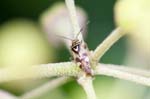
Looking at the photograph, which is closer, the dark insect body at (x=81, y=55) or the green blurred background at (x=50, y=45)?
the dark insect body at (x=81, y=55)

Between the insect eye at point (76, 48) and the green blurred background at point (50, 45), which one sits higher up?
the green blurred background at point (50, 45)

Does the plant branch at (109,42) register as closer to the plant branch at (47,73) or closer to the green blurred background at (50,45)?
the plant branch at (47,73)

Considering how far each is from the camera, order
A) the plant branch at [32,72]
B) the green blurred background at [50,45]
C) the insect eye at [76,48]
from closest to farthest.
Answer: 1. the plant branch at [32,72]
2. the insect eye at [76,48]
3. the green blurred background at [50,45]

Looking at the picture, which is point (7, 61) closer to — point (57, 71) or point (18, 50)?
point (18, 50)

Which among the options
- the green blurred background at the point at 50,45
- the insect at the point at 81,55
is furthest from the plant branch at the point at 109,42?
the green blurred background at the point at 50,45

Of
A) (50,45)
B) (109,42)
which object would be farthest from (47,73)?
(50,45)

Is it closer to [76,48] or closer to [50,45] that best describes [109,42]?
[76,48]
